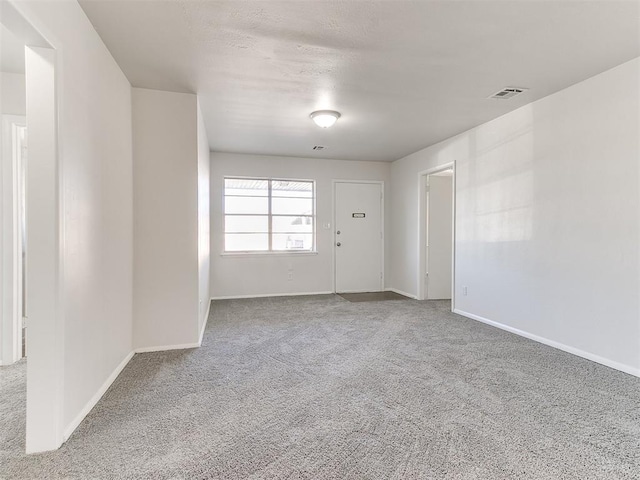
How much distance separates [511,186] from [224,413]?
3675 millimetres

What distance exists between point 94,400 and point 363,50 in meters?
3.05

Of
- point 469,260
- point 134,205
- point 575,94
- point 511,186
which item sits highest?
point 575,94

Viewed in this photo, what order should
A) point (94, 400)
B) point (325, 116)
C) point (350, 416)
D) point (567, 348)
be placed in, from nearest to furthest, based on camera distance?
point (350, 416) < point (94, 400) < point (567, 348) < point (325, 116)

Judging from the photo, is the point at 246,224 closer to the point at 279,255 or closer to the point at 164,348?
the point at 279,255

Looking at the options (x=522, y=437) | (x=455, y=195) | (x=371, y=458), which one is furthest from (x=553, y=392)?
(x=455, y=195)

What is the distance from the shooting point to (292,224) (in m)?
6.18

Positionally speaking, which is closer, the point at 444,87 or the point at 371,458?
the point at 371,458

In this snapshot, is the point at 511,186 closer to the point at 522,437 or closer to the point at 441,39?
the point at 441,39

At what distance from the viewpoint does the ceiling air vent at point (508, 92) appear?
10.6 ft

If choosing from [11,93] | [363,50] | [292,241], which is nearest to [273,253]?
[292,241]

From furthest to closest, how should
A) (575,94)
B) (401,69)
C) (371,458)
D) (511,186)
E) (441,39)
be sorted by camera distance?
(511,186) < (575,94) < (401,69) < (441,39) < (371,458)

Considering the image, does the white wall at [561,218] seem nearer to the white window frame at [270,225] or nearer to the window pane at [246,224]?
the white window frame at [270,225]

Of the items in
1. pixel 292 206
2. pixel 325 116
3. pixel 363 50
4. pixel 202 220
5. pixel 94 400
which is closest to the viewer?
pixel 94 400

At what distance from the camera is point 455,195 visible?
15.8ft
